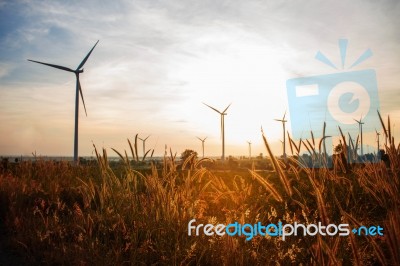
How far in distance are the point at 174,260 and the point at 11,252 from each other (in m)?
3.06

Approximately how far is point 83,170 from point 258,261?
9056 millimetres

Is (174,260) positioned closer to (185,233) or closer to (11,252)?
(185,233)

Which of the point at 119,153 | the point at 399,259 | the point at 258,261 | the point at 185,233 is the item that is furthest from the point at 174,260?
the point at 399,259

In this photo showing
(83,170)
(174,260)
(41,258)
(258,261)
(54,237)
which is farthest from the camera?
(83,170)

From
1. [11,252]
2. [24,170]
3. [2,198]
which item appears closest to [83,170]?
[24,170]

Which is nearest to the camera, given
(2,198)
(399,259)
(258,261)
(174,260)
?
(399,259)

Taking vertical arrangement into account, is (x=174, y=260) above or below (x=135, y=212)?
below

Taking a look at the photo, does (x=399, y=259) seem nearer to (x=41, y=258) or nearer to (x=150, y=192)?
(x=150, y=192)

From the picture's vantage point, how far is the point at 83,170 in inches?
457

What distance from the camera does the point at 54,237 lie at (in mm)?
5516

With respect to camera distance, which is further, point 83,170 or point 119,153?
point 83,170

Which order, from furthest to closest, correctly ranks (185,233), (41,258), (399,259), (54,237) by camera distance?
1. (54,237)
2. (41,258)
3. (185,233)
4. (399,259)

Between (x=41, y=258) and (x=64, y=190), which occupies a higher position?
(x=64, y=190)

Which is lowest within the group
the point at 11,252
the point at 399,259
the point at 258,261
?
the point at 11,252
